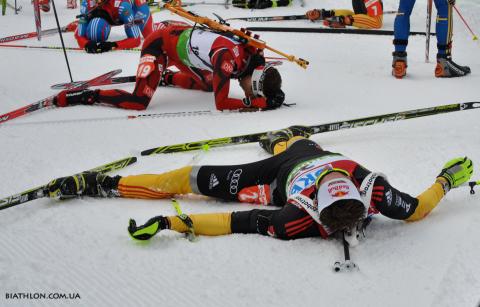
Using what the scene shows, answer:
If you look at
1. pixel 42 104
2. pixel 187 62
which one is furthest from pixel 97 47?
pixel 187 62

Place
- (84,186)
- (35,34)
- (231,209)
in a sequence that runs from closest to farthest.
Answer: (231,209) → (84,186) → (35,34)

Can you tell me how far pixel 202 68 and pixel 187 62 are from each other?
5.7 inches

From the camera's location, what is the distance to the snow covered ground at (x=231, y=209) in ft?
8.27

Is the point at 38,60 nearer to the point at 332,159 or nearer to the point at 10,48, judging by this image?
the point at 10,48

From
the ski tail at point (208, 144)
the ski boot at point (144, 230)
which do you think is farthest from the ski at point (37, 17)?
the ski boot at point (144, 230)

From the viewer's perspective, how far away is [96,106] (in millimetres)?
5305

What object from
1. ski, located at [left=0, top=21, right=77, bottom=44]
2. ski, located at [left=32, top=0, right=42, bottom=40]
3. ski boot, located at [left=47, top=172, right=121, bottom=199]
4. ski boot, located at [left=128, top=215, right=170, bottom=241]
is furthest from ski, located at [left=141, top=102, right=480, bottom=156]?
ski, located at [left=0, top=21, right=77, bottom=44]

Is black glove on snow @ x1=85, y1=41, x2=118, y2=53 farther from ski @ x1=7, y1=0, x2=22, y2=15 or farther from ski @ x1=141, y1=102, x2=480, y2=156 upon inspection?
ski @ x1=141, y1=102, x2=480, y2=156

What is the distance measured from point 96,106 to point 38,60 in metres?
1.87

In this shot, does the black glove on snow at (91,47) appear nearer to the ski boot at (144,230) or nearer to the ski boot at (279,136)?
the ski boot at (279,136)

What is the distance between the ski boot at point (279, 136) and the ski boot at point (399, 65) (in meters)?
2.13

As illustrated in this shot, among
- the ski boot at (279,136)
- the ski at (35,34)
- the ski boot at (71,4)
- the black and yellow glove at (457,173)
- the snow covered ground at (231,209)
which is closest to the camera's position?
the snow covered ground at (231,209)

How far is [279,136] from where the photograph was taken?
397cm

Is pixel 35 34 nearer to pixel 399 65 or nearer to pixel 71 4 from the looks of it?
pixel 71 4
